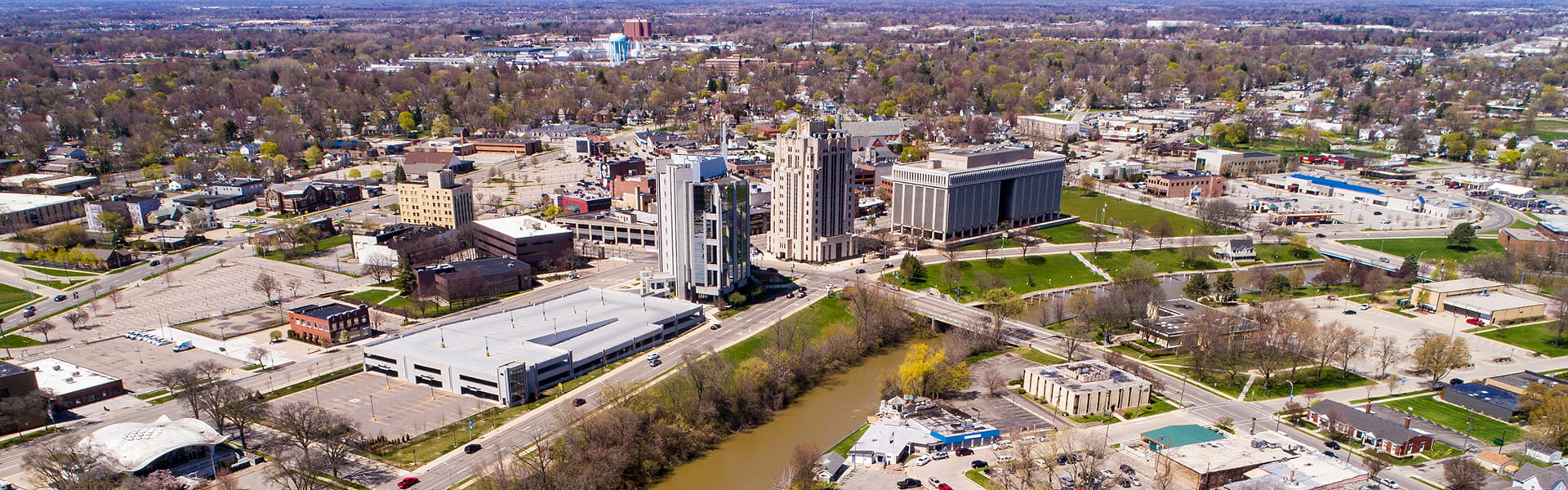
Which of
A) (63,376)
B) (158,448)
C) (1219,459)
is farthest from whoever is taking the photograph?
(63,376)

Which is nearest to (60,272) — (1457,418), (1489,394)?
(1457,418)

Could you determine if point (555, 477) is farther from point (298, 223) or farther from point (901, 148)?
point (901, 148)

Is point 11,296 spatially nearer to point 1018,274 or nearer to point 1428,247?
point 1018,274

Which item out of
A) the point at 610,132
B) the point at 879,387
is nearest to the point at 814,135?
the point at 879,387

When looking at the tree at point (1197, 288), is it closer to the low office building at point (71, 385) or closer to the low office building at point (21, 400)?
the low office building at point (71, 385)

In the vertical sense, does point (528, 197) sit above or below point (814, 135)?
below

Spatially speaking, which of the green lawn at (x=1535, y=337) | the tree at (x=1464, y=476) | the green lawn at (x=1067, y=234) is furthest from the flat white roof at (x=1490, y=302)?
the tree at (x=1464, y=476)

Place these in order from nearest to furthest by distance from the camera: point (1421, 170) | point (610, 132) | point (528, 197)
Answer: point (528, 197), point (1421, 170), point (610, 132)
